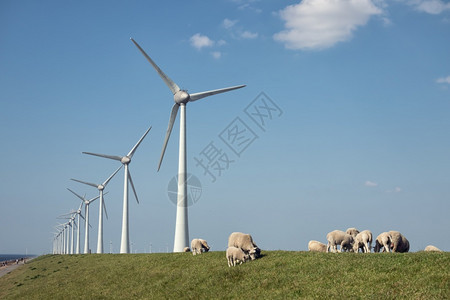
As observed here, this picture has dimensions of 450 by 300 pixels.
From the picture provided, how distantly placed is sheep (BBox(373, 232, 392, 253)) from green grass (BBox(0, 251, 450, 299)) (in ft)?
12.1

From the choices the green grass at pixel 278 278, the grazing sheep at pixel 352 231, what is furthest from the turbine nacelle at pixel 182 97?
the grazing sheep at pixel 352 231

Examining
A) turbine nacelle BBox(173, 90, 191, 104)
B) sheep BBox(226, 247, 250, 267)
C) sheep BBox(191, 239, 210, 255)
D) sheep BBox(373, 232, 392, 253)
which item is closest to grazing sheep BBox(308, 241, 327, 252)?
sheep BBox(373, 232, 392, 253)

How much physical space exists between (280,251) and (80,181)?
84353 mm

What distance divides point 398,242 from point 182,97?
129 feet

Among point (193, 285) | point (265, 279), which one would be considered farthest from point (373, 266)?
point (193, 285)

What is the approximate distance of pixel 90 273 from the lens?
4766 cm

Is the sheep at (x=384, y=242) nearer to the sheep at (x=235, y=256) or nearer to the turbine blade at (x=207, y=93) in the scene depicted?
the sheep at (x=235, y=256)

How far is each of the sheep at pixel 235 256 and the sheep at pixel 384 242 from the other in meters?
8.58

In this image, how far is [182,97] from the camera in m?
65.0

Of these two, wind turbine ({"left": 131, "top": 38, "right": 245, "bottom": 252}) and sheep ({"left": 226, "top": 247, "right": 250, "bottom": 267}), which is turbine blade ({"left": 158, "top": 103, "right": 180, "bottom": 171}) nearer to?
wind turbine ({"left": 131, "top": 38, "right": 245, "bottom": 252})

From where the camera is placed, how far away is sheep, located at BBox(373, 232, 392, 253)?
31.6 metres

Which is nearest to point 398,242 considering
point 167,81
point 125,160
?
point 167,81

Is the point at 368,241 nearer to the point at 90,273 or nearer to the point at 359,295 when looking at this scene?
the point at 359,295

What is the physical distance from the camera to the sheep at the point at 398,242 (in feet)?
103
